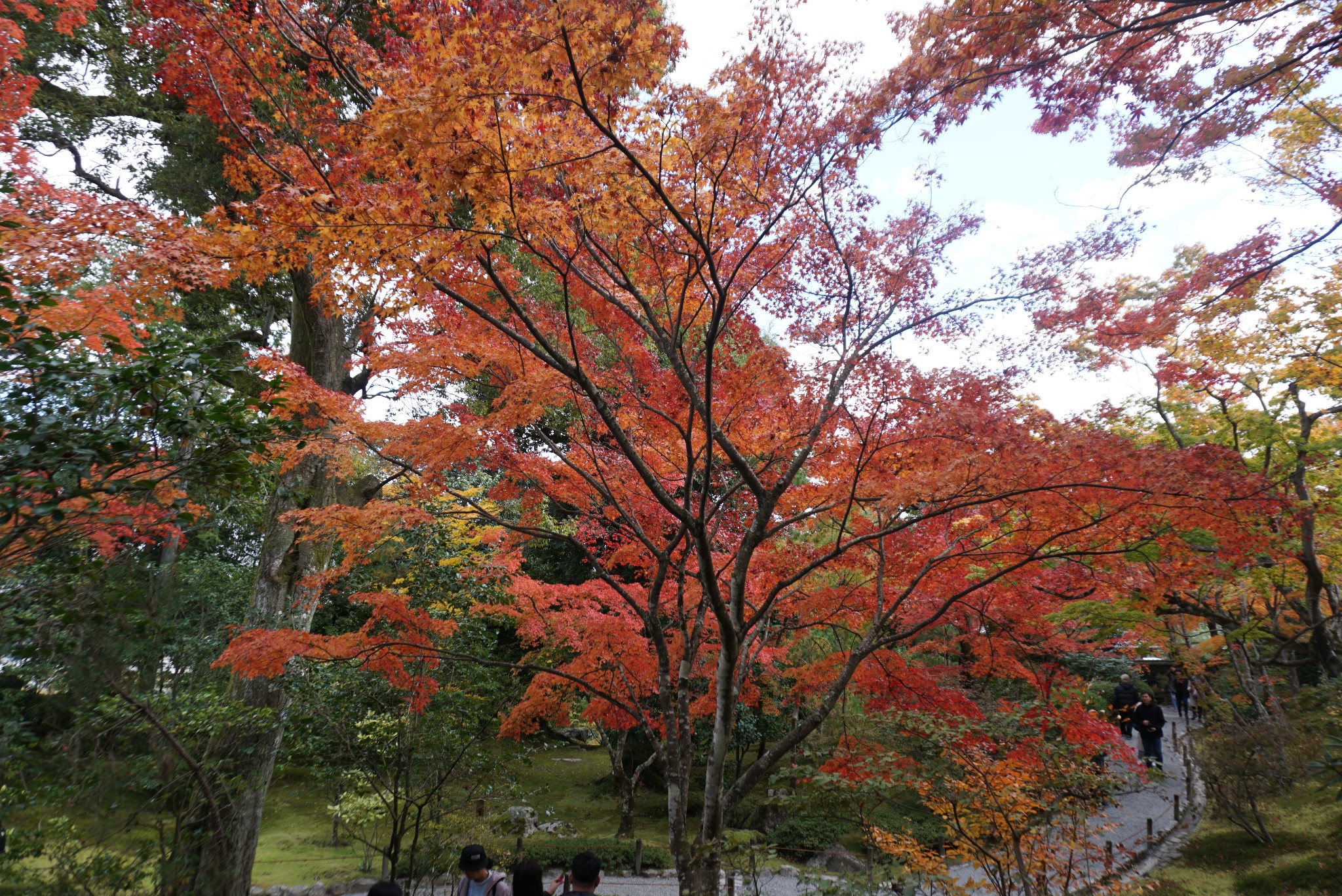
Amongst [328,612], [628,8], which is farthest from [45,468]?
[328,612]

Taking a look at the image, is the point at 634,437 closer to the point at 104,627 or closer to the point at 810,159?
the point at 810,159

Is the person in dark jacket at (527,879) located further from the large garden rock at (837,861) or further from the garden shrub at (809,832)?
the garden shrub at (809,832)

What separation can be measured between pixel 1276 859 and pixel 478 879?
8634 mm

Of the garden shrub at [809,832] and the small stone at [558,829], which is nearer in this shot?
the garden shrub at [809,832]

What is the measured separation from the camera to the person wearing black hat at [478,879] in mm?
3955

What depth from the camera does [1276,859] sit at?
7.07 metres

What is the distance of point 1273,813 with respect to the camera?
8328 mm

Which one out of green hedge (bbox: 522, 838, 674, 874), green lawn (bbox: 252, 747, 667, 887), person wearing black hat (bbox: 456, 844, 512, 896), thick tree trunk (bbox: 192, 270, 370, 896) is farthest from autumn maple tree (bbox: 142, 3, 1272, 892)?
green lawn (bbox: 252, 747, 667, 887)

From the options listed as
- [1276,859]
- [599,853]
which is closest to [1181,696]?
[1276,859]

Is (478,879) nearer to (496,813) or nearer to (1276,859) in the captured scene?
(496,813)

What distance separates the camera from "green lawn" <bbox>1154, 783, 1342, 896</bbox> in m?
6.42

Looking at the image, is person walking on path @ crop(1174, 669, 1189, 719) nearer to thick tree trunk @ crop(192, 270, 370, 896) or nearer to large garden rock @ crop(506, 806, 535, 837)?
large garden rock @ crop(506, 806, 535, 837)

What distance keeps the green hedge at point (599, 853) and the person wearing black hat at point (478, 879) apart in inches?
233

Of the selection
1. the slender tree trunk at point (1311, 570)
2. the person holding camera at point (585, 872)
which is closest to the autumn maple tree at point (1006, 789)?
the person holding camera at point (585, 872)
